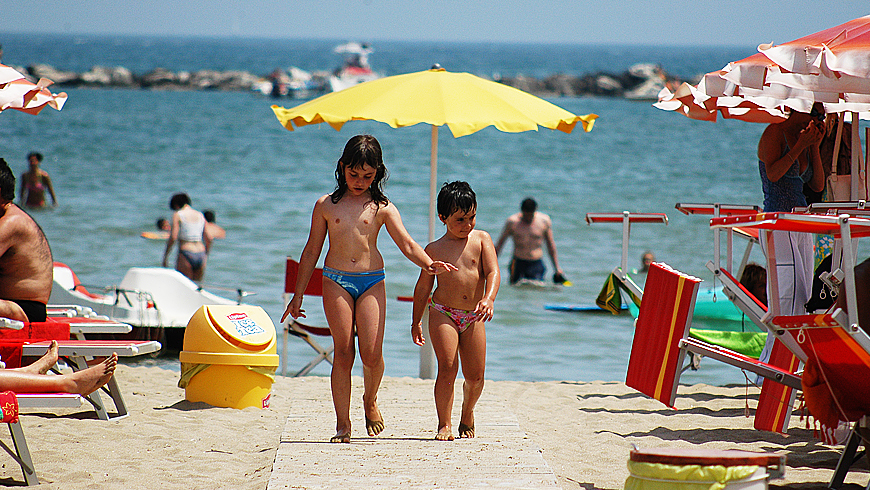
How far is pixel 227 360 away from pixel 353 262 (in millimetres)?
1614

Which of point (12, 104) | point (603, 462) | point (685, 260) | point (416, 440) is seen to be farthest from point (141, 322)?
point (685, 260)

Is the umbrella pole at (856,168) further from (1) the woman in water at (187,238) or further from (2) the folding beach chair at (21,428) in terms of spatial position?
(1) the woman in water at (187,238)

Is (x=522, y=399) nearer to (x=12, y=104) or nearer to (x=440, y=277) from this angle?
(x=440, y=277)

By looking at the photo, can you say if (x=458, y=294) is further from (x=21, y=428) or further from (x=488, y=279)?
(x=21, y=428)

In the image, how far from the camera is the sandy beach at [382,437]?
12.4ft

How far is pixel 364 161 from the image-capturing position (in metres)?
3.96

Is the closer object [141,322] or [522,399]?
[522,399]

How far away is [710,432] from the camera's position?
4.88 meters

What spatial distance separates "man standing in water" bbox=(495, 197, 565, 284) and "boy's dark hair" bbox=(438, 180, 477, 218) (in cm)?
679


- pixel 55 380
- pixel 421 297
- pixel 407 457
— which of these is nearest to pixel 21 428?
pixel 55 380

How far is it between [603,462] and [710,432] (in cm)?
97

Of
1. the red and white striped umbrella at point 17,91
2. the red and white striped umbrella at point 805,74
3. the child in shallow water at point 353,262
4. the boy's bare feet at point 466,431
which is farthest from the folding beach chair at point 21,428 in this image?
the red and white striped umbrella at point 805,74

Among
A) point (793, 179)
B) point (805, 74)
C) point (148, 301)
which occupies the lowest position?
point (148, 301)

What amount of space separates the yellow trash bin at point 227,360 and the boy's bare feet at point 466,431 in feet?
4.98
